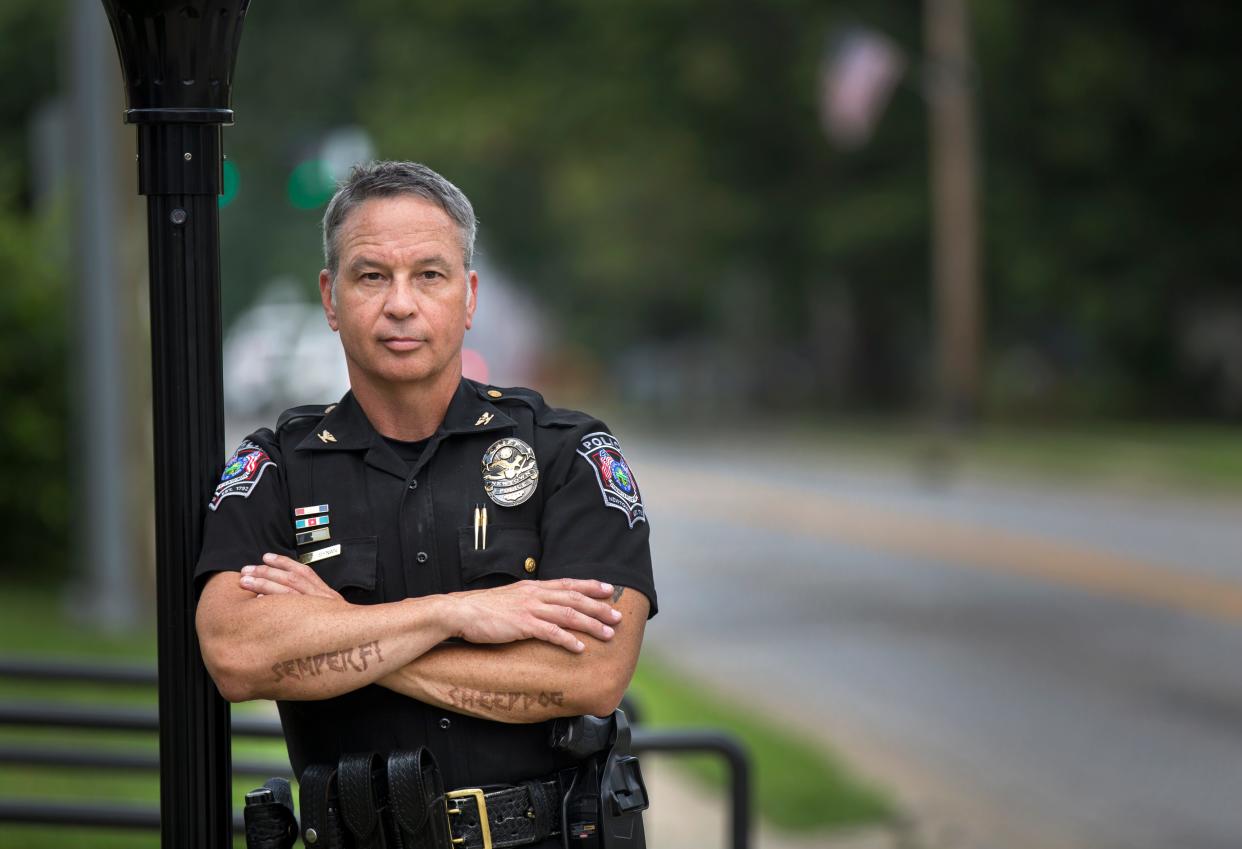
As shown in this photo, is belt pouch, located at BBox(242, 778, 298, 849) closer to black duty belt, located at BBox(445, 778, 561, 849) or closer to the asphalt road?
black duty belt, located at BBox(445, 778, 561, 849)

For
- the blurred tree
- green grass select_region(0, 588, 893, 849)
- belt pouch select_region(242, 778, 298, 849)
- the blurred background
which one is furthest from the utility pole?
belt pouch select_region(242, 778, 298, 849)

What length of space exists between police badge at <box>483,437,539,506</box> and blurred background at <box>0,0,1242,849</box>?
4238mm

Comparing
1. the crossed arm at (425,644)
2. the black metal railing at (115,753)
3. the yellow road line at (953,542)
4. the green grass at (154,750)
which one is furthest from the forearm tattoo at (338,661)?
the yellow road line at (953,542)

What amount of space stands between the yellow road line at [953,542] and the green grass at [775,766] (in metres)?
4.57

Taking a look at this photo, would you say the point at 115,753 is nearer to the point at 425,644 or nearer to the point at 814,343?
the point at 425,644

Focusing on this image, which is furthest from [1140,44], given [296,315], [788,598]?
[788,598]

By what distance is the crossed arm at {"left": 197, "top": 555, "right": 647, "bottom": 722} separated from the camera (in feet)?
9.34

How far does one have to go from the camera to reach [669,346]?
4938cm

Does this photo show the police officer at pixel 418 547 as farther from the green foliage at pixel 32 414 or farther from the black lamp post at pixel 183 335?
the green foliage at pixel 32 414

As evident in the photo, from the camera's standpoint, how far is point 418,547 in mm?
2992

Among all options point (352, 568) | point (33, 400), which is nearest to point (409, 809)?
point (352, 568)

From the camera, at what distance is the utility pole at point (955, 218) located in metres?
28.8

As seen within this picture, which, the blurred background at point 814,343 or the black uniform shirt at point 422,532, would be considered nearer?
the black uniform shirt at point 422,532

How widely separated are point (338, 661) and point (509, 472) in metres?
0.43
